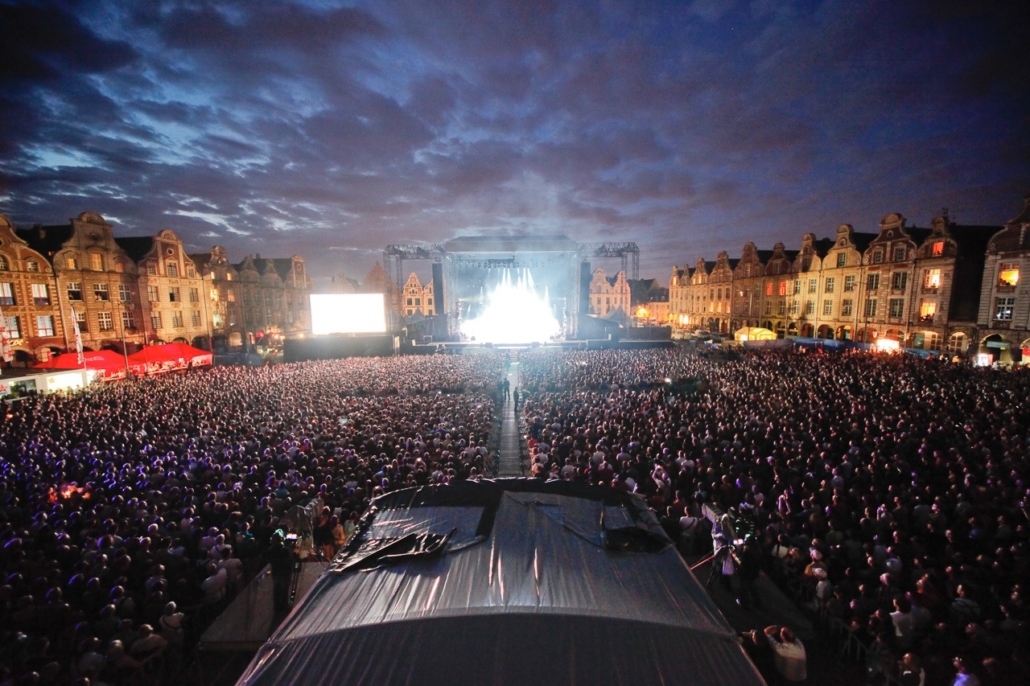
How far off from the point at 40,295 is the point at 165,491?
32287mm

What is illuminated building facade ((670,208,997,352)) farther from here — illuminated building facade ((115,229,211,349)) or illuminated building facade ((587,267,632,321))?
illuminated building facade ((115,229,211,349))

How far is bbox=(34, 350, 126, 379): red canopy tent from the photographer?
71.2 feet

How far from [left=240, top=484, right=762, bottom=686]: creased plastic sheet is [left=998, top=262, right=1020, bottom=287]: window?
122 feet

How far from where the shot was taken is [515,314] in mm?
48406

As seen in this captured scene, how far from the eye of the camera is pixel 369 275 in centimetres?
7838

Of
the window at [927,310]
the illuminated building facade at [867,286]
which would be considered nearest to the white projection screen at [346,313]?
the illuminated building facade at [867,286]

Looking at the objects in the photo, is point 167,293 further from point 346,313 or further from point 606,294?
point 606,294

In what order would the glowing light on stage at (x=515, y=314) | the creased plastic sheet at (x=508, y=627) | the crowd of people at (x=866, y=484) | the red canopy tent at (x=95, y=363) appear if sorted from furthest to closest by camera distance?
1. the glowing light on stage at (x=515, y=314)
2. the red canopy tent at (x=95, y=363)
3. the crowd of people at (x=866, y=484)
4. the creased plastic sheet at (x=508, y=627)

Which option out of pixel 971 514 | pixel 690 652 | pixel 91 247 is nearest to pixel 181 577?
pixel 690 652

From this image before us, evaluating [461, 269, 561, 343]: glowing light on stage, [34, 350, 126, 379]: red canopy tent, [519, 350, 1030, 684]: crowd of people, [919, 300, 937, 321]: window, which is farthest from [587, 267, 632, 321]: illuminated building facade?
[34, 350, 126, 379]: red canopy tent

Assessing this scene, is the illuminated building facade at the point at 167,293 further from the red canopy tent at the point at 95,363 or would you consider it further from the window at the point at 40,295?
the red canopy tent at the point at 95,363

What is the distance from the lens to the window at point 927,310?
30.7 metres

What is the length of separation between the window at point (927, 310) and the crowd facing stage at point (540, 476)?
16.9 meters

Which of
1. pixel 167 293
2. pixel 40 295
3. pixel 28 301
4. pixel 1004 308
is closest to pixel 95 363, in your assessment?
pixel 28 301
